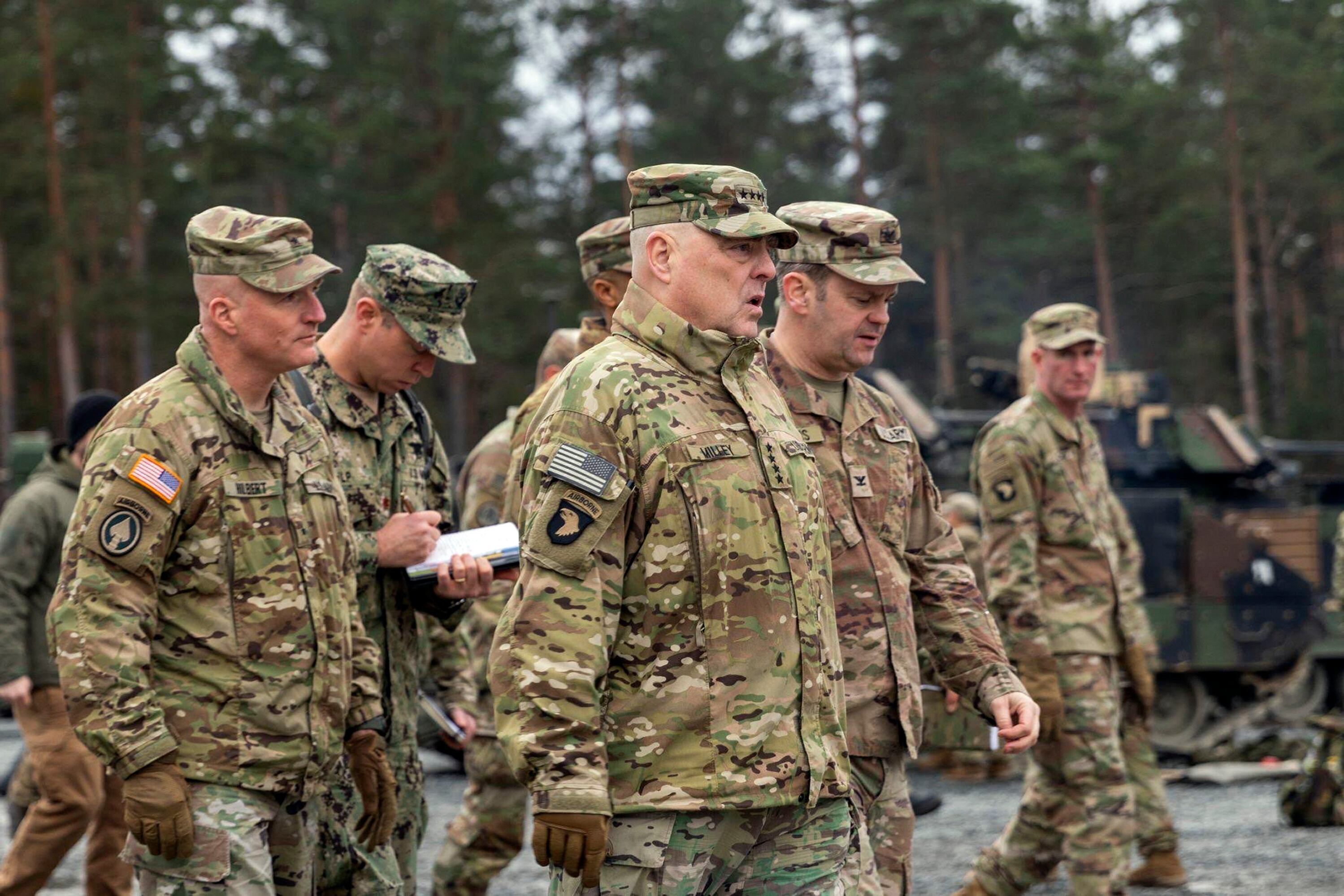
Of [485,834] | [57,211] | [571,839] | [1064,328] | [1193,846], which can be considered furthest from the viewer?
[57,211]

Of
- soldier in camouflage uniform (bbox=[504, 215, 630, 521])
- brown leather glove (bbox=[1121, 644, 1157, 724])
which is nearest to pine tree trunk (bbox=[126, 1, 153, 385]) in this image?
brown leather glove (bbox=[1121, 644, 1157, 724])

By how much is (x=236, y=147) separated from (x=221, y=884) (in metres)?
26.0

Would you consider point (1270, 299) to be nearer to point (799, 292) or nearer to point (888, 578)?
point (799, 292)

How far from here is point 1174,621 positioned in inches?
525

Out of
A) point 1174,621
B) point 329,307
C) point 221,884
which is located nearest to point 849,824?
point 221,884

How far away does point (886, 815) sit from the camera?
14.7 ft

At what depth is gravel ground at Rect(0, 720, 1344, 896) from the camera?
770cm

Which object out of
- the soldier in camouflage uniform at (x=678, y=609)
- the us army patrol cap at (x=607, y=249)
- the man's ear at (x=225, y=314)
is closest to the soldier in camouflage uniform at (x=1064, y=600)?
the us army patrol cap at (x=607, y=249)

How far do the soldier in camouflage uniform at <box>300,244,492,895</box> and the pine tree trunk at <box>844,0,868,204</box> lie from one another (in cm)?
2787

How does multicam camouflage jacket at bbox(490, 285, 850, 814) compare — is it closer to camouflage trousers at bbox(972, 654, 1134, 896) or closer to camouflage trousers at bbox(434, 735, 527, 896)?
camouflage trousers at bbox(434, 735, 527, 896)

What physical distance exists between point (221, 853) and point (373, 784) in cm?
66

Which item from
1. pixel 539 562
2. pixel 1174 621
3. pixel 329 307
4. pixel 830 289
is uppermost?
pixel 329 307

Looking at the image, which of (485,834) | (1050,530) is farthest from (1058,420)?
(485,834)

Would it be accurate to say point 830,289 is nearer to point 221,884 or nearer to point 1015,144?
point 221,884
